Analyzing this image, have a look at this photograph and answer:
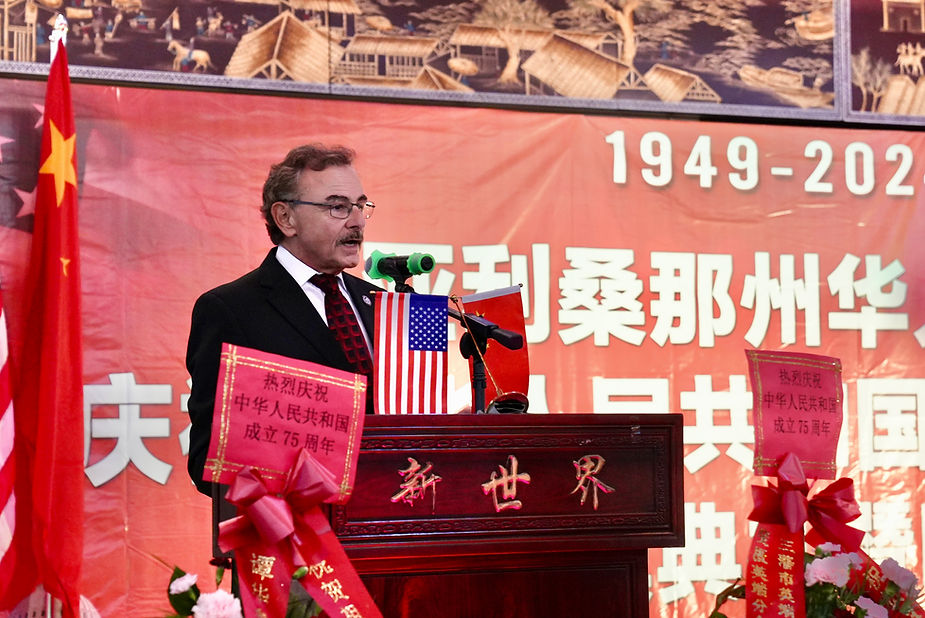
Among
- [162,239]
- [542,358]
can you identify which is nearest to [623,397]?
[542,358]

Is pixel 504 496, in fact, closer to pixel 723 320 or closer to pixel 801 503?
pixel 801 503

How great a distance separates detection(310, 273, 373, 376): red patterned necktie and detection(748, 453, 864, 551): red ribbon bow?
735 millimetres

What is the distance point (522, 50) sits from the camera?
3674 mm

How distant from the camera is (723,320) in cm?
375

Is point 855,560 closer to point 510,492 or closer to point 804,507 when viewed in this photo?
point 804,507

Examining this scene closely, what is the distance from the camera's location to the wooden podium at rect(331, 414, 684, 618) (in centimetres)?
166

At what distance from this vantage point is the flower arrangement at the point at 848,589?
6.00 ft

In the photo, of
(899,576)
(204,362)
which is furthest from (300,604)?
(899,576)

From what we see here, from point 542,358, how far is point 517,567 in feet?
6.09

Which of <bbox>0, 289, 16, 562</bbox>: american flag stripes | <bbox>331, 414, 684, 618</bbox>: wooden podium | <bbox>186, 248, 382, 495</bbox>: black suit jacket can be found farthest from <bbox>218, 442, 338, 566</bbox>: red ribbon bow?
<bbox>0, 289, 16, 562</bbox>: american flag stripes

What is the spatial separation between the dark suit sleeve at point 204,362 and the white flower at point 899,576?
113 cm

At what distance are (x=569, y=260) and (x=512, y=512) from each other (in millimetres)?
1986

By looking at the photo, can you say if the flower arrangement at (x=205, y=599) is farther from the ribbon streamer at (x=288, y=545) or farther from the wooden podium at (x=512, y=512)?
the wooden podium at (x=512, y=512)

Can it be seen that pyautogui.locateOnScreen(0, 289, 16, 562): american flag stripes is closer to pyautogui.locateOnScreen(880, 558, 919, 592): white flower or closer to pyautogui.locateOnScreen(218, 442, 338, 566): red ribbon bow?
pyautogui.locateOnScreen(218, 442, 338, 566): red ribbon bow
